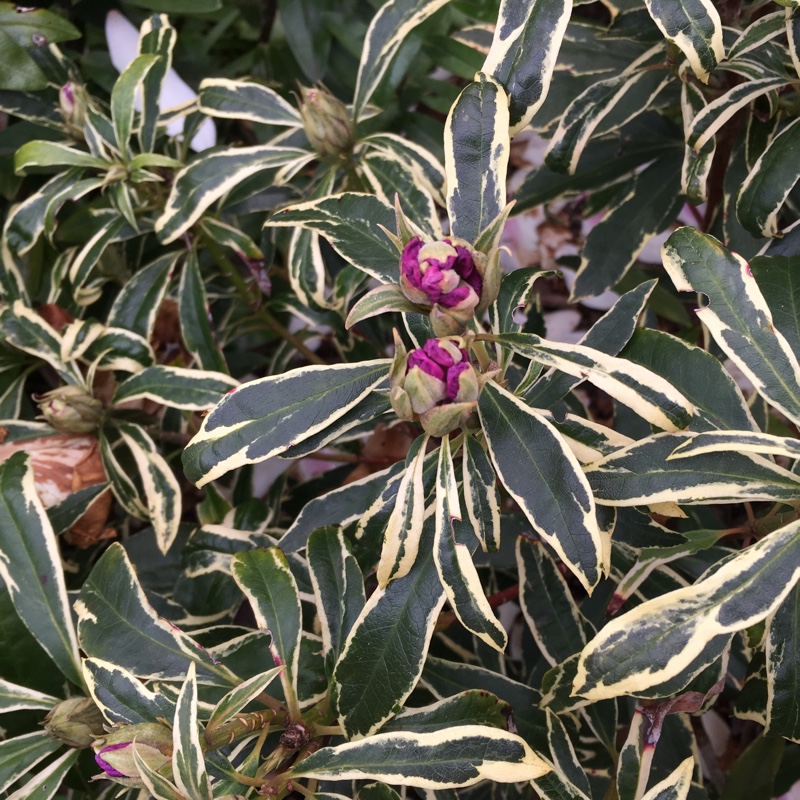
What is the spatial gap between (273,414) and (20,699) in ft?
1.37

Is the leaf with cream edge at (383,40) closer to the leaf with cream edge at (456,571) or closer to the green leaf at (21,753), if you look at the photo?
the leaf with cream edge at (456,571)

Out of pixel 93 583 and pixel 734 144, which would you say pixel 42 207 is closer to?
pixel 93 583

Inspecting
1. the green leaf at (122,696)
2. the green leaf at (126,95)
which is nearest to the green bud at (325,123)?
the green leaf at (126,95)

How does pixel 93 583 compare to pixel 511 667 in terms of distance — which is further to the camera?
pixel 511 667

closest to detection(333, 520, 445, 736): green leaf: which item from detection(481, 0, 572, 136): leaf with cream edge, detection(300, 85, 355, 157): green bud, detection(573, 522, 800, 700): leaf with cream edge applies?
detection(573, 522, 800, 700): leaf with cream edge

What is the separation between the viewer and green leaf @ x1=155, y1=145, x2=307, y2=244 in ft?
3.07

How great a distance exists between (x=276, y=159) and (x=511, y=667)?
80 centimetres

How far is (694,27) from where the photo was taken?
69 cm

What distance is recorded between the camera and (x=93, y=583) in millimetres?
773

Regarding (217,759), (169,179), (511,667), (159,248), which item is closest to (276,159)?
(169,179)

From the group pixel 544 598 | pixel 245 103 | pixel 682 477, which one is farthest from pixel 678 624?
pixel 245 103

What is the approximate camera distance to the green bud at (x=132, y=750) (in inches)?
23.2

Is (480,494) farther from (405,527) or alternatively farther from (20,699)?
(20,699)

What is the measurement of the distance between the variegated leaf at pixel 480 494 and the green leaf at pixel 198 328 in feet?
1.60
